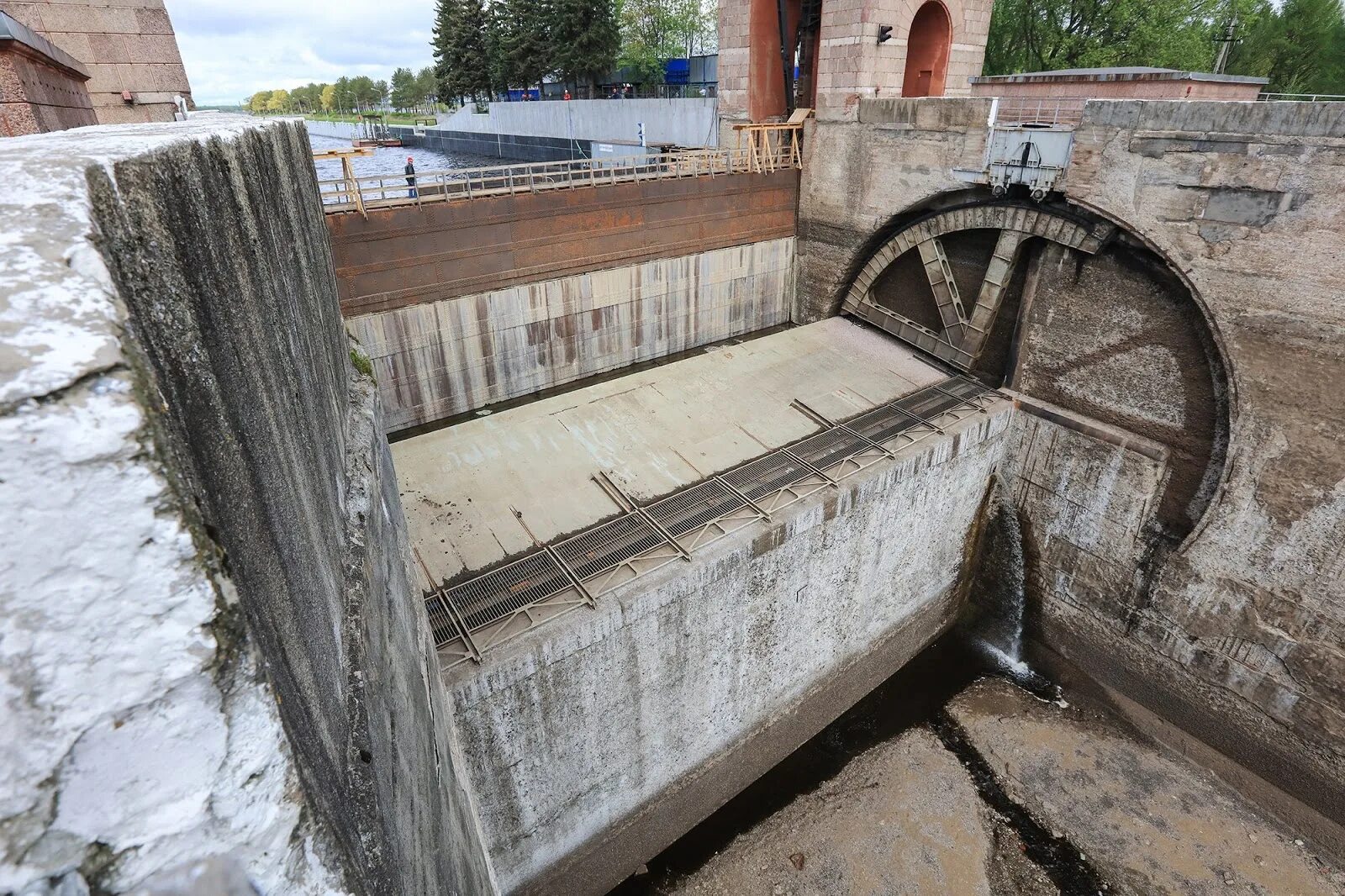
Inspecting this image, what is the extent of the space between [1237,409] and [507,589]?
1101cm

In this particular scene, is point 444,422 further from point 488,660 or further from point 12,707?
point 12,707

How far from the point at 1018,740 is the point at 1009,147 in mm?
10701

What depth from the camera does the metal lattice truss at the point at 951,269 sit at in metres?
11.8

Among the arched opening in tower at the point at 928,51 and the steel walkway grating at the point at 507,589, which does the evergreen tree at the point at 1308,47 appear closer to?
the arched opening in tower at the point at 928,51

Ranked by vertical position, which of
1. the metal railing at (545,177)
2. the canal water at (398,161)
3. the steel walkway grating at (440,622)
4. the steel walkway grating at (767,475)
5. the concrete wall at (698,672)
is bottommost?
the concrete wall at (698,672)

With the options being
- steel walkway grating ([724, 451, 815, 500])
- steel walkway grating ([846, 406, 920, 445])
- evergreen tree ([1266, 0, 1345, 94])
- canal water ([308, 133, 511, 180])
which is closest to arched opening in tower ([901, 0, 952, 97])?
steel walkway grating ([846, 406, 920, 445])

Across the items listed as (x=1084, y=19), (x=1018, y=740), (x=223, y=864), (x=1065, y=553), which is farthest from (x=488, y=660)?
(x=1084, y=19)

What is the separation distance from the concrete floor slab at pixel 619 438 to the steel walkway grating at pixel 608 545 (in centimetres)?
31

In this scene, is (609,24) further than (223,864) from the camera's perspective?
Yes

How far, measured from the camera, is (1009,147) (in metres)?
12.1

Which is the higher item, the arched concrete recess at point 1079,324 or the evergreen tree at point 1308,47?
the evergreen tree at point 1308,47

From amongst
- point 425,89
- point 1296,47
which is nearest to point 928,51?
point 1296,47

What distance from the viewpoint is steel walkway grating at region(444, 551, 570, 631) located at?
784 cm

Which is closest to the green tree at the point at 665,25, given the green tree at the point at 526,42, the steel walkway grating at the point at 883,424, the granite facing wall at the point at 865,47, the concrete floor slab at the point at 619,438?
the green tree at the point at 526,42
